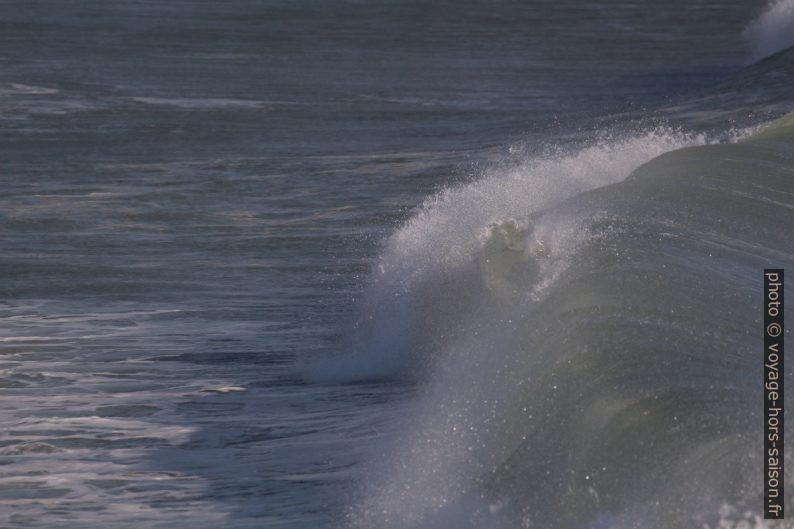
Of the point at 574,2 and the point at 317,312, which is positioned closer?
the point at 317,312

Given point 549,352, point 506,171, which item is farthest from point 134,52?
point 549,352

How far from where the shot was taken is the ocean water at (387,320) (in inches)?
269

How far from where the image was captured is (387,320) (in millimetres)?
10852

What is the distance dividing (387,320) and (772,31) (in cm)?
2638

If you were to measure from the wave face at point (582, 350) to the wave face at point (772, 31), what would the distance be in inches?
896

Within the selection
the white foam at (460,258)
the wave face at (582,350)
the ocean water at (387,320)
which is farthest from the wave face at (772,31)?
the wave face at (582,350)

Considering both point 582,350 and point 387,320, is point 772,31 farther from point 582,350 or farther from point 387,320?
point 582,350

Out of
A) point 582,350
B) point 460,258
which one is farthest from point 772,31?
point 582,350

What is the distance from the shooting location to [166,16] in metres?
40.2

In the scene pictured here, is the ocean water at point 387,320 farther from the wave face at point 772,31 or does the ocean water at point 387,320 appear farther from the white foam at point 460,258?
the wave face at point 772,31

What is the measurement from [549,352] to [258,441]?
1.68 metres

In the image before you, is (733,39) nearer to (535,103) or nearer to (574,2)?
(574,2)

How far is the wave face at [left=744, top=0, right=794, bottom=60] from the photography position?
3422 cm

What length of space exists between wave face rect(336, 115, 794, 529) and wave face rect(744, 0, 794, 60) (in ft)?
74.7
